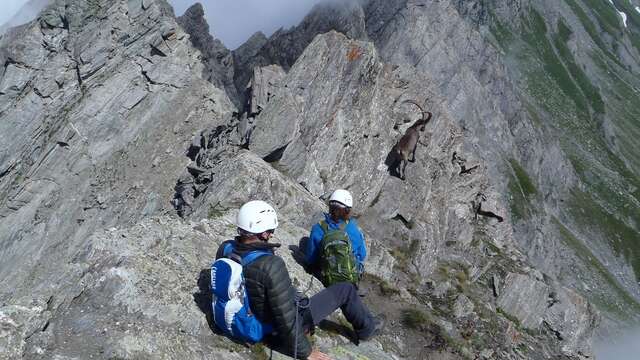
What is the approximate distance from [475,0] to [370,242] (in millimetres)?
149021

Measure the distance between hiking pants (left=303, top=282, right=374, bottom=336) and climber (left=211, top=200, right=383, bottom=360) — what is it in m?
0.02

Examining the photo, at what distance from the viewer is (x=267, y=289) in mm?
11625

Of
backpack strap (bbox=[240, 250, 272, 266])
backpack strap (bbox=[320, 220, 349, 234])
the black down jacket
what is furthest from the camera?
backpack strap (bbox=[320, 220, 349, 234])

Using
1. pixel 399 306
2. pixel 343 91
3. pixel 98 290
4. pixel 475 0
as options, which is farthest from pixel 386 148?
pixel 475 0

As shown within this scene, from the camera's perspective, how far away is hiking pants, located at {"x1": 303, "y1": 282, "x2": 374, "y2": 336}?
1375 cm

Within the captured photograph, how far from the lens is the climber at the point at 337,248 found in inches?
612

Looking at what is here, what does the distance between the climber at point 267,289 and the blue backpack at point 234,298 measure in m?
0.02

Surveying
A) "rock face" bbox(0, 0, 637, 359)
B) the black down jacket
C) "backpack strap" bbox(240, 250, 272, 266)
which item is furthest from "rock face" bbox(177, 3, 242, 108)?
the black down jacket

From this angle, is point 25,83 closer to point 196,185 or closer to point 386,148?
point 196,185

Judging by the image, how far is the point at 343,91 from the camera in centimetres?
3634

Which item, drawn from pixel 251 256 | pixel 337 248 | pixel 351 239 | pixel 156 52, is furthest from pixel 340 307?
pixel 156 52

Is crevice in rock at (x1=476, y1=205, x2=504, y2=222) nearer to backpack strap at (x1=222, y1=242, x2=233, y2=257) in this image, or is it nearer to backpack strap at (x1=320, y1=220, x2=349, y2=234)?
backpack strap at (x1=320, y1=220, x2=349, y2=234)

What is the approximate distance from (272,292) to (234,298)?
0.97 m

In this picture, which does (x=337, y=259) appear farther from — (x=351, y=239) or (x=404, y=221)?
(x=404, y=221)
